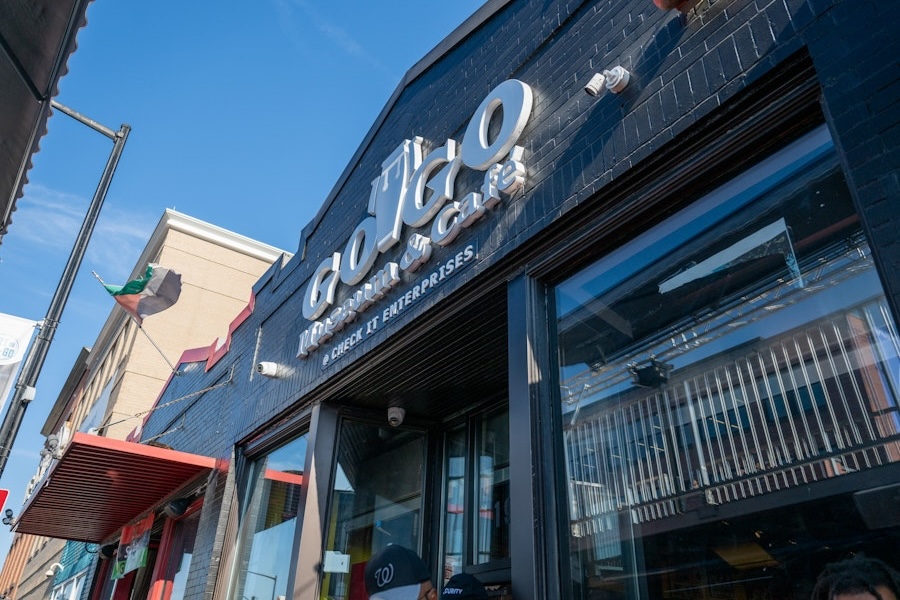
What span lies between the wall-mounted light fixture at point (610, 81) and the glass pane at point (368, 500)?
381cm

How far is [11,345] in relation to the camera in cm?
563

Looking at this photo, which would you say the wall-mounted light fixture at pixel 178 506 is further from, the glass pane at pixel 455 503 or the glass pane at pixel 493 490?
the glass pane at pixel 493 490

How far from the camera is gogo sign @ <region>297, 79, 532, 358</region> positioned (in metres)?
4.59

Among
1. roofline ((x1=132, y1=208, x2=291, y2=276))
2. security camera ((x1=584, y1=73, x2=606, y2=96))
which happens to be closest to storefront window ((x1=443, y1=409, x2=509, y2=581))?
security camera ((x1=584, y1=73, x2=606, y2=96))

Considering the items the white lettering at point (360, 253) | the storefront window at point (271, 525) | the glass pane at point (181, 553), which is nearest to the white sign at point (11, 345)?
the storefront window at point (271, 525)

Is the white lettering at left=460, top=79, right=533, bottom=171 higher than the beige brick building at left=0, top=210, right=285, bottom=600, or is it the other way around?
the beige brick building at left=0, top=210, right=285, bottom=600

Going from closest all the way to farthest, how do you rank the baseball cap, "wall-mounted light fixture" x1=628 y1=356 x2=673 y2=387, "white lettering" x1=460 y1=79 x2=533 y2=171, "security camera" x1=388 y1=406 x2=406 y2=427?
1. the baseball cap
2. "wall-mounted light fixture" x1=628 y1=356 x2=673 y2=387
3. "white lettering" x1=460 y1=79 x2=533 y2=171
4. "security camera" x1=388 y1=406 x2=406 y2=427

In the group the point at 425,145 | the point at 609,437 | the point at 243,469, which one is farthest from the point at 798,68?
the point at 243,469

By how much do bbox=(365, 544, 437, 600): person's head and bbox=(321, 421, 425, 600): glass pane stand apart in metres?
2.90

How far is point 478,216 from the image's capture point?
15.3 feet

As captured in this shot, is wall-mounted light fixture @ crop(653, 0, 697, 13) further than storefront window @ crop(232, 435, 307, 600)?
No

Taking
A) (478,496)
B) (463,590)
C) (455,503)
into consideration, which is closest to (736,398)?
(463,590)

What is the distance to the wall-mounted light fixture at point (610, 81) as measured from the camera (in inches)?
146

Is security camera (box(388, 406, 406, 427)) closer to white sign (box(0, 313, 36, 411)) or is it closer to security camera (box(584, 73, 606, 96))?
white sign (box(0, 313, 36, 411))
